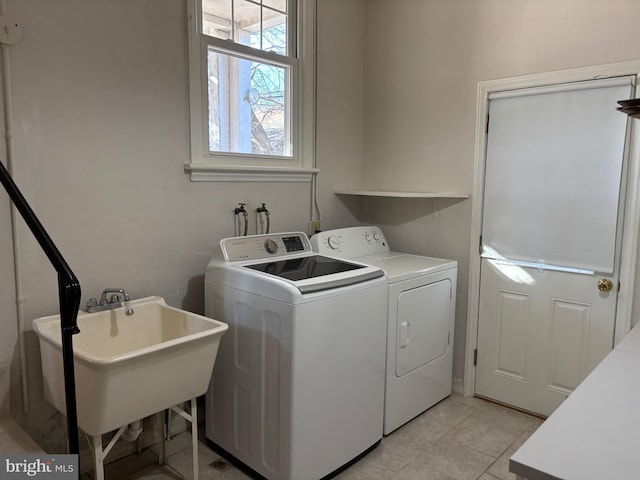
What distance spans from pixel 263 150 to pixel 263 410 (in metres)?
1.49

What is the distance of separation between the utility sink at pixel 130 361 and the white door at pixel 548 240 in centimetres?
179

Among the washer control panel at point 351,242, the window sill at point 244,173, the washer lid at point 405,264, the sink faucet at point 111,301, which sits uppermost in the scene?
the window sill at point 244,173

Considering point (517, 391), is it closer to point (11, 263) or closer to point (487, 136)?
point (487, 136)

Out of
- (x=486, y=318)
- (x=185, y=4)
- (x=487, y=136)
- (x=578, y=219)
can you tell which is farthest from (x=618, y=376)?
(x=185, y=4)

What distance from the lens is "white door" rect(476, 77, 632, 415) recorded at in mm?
2512

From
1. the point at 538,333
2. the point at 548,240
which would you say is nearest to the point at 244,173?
the point at 548,240

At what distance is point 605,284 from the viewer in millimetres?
2529

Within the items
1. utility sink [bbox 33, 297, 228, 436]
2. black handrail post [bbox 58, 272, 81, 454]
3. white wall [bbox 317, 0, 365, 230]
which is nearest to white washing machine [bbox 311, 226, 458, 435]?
white wall [bbox 317, 0, 365, 230]

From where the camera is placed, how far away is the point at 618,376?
1.39 m

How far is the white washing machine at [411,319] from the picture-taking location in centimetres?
256

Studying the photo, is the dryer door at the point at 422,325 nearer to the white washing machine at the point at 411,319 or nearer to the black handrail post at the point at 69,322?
the white washing machine at the point at 411,319

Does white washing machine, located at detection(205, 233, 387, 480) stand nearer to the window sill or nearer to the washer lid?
the washer lid

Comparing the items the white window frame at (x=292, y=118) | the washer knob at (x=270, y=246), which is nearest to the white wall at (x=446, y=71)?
the white window frame at (x=292, y=118)

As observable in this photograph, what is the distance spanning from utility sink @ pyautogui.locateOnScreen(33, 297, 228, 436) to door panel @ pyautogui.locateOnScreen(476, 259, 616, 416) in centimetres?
178
